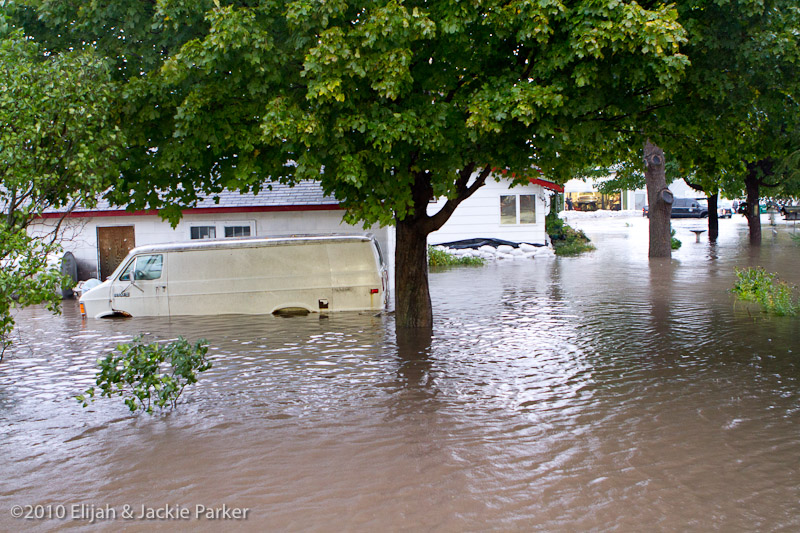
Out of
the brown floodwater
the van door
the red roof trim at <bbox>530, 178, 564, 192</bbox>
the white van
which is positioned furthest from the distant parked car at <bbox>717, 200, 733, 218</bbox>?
the van door

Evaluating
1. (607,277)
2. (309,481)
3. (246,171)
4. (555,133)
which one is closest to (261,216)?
(607,277)

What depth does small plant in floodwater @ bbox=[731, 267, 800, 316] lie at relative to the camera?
1430 centimetres

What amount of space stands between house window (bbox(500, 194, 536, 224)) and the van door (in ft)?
61.6

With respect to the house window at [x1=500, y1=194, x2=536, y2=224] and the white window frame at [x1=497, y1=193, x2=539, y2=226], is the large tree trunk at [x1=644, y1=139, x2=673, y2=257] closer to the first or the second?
the white window frame at [x1=497, y1=193, x2=539, y2=226]

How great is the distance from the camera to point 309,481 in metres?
6.39

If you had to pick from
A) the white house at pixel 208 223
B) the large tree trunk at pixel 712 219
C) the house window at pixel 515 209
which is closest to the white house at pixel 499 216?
the house window at pixel 515 209

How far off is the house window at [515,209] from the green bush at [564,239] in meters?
2.41

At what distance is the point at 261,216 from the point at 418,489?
16970mm

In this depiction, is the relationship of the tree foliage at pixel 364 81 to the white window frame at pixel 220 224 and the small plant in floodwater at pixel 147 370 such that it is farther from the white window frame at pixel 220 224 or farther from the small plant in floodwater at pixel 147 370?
the white window frame at pixel 220 224

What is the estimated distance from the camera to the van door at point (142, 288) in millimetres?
15375

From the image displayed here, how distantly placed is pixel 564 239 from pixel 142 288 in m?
26.2

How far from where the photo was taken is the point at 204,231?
22.5 m

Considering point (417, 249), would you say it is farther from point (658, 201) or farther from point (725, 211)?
point (725, 211)

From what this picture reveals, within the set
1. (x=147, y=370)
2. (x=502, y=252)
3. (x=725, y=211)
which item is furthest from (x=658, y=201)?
(x=725, y=211)
